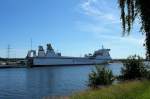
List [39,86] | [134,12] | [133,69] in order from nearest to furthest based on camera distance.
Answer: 1. [134,12]
2. [133,69]
3. [39,86]

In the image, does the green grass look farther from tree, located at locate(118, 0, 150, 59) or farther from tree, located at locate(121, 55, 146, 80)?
tree, located at locate(121, 55, 146, 80)

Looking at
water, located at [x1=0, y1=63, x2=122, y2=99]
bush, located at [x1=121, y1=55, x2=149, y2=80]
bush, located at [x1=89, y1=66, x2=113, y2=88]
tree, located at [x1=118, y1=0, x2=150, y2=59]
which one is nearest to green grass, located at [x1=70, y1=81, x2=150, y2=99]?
tree, located at [x1=118, y1=0, x2=150, y2=59]

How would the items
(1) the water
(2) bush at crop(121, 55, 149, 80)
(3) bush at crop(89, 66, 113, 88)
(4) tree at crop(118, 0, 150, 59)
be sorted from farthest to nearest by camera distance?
(1) the water, (2) bush at crop(121, 55, 149, 80), (3) bush at crop(89, 66, 113, 88), (4) tree at crop(118, 0, 150, 59)

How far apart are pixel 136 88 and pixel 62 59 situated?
571 ft

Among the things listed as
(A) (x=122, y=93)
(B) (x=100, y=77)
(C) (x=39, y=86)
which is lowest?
(C) (x=39, y=86)

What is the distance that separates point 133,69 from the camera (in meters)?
32.3

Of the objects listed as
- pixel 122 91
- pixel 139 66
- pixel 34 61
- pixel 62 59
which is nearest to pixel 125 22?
pixel 122 91

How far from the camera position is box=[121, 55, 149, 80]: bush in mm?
32188

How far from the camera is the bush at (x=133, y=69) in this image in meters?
32.2

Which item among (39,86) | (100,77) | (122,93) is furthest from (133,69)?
(39,86)

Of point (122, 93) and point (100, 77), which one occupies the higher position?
point (100, 77)

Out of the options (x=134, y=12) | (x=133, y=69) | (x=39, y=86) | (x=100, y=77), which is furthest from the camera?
(x=39, y=86)

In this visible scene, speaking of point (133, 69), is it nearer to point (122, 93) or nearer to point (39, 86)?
point (122, 93)

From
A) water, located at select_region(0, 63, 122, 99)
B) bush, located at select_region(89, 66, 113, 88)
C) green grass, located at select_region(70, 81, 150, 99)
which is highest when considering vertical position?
bush, located at select_region(89, 66, 113, 88)
